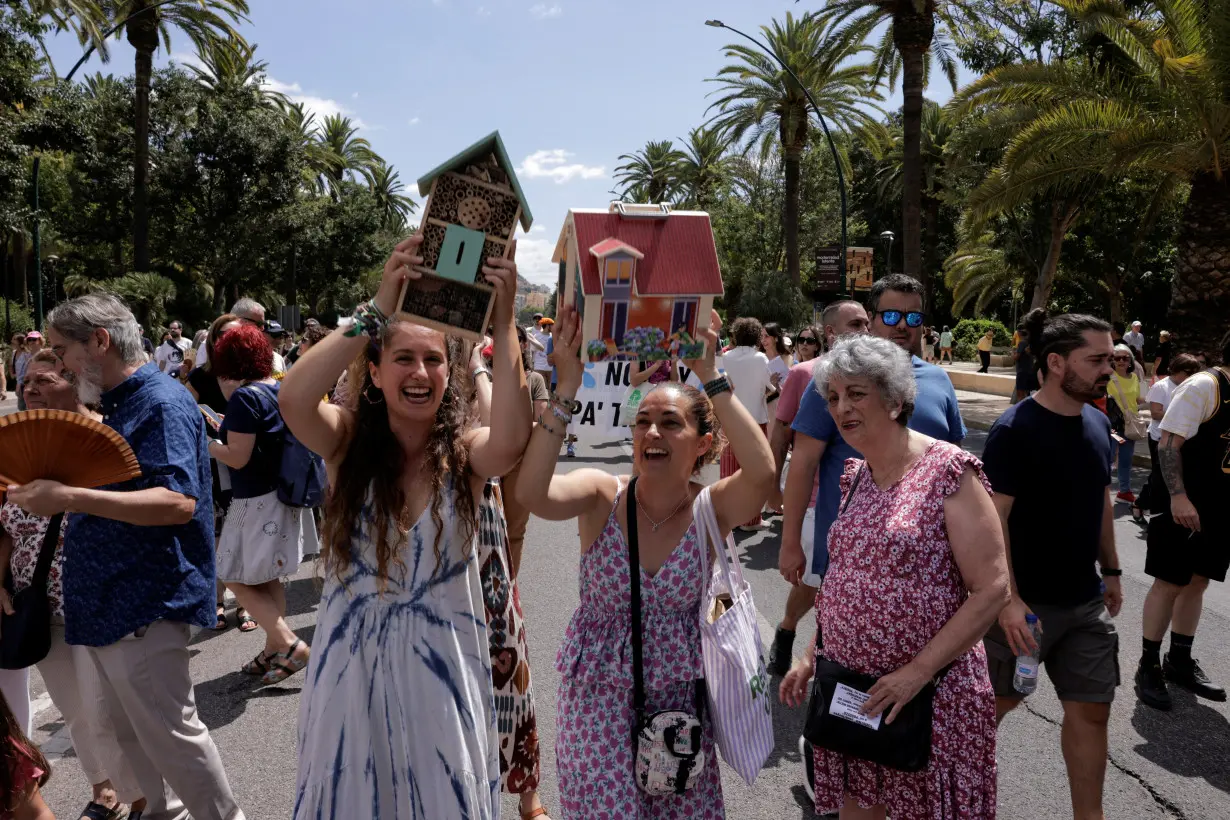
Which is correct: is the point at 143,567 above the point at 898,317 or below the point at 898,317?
below

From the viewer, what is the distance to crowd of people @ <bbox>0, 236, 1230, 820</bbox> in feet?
8.25

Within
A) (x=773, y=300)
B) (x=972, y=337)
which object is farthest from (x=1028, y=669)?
(x=972, y=337)

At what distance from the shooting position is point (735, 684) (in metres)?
→ 2.71

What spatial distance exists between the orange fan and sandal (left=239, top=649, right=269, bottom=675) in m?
2.78

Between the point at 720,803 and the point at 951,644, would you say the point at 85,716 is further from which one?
the point at 951,644

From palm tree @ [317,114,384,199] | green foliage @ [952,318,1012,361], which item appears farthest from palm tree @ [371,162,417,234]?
green foliage @ [952,318,1012,361]

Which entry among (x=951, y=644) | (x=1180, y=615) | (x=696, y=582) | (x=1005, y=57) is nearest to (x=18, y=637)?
(x=696, y=582)

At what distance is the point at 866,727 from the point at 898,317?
84.9 inches

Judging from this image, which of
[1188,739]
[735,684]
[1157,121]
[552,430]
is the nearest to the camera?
[552,430]

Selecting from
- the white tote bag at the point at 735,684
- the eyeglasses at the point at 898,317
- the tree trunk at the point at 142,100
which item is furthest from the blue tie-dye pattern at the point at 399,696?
the tree trunk at the point at 142,100

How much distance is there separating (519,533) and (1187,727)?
364 cm

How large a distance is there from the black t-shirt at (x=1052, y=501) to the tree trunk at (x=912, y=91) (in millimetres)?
14621

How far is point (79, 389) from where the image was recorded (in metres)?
3.35

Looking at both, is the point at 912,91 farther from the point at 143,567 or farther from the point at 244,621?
the point at 143,567
